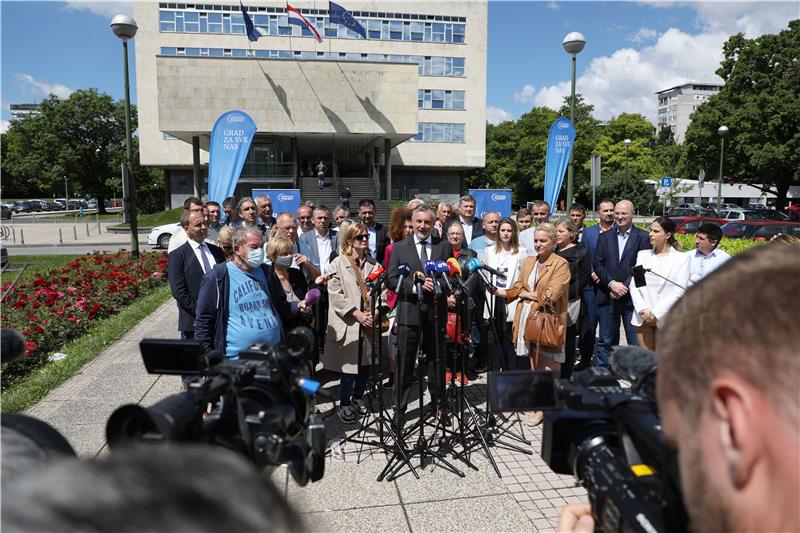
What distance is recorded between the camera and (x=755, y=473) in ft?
1.90

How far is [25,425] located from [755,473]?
1.26 m

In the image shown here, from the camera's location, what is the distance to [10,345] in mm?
1480

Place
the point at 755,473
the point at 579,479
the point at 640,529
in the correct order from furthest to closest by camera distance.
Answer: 1. the point at 579,479
2. the point at 640,529
3. the point at 755,473

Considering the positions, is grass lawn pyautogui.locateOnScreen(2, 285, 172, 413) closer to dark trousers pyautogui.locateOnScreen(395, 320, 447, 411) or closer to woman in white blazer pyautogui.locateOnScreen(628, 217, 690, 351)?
dark trousers pyautogui.locateOnScreen(395, 320, 447, 411)

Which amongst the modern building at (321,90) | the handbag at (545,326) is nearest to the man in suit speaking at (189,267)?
the handbag at (545,326)

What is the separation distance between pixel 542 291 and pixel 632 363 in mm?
4098

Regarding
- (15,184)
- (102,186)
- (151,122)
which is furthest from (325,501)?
(15,184)

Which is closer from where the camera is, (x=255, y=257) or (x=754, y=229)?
(x=255, y=257)

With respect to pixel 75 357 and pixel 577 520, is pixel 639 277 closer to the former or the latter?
pixel 577 520

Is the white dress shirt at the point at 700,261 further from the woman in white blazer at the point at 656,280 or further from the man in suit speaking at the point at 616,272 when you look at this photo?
the man in suit speaking at the point at 616,272

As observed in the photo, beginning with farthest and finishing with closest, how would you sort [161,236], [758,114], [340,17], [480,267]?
1. [758,114]
2. [340,17]
3. [161,236]
4. [480,267]

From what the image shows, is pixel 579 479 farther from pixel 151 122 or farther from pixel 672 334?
pixel 151 122

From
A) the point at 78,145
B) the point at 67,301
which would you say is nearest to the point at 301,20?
the point at 67,301

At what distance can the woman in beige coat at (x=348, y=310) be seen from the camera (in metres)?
5.25
